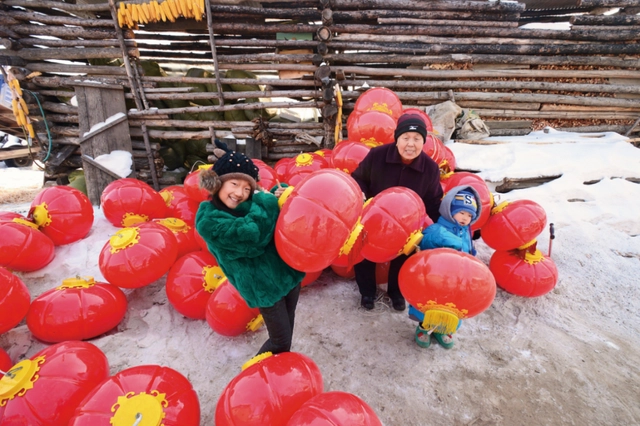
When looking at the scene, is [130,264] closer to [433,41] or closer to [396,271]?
[396,271]

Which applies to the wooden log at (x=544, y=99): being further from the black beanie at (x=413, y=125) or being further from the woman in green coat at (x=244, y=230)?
the woman in green coat at (x=244, y=230)

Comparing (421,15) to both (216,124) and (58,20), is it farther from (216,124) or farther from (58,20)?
(58,20)

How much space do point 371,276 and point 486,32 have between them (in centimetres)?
548

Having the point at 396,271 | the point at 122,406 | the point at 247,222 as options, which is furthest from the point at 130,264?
the point at 396,271

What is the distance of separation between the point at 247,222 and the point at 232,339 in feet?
5.39

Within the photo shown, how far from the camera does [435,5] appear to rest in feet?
18.9

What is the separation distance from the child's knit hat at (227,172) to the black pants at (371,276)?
1.67 metres

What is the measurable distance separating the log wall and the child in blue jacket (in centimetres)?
369

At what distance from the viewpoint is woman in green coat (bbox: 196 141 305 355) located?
6.03ft

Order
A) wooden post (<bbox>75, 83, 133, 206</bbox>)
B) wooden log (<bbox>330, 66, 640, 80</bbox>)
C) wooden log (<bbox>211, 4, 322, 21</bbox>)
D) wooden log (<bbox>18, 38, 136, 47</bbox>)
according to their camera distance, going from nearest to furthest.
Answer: wooden log (<bbox>211, 4, 322, 21</bbox>)
wooden log (<bbox>18, 38, 136, 47</bbox>)
wooden post (<bbox>75, 83, 133, 206</bbox>)
wooden log (<bbox>330, 66, 640, 80</bbox>)

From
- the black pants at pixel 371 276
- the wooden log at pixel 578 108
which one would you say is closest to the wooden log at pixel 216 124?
the black pants at pixel 371 276

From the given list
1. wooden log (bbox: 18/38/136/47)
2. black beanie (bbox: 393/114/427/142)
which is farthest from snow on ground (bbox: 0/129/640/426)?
wooden log (bbox: 18/38/136/47)

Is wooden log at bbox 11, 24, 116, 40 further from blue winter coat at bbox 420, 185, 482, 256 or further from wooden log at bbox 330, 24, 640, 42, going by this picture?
blue winter coat at bbox 420, 185, 482, 256

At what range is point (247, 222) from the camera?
183 cm
